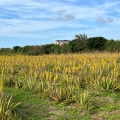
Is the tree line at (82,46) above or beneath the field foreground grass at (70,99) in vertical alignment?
above

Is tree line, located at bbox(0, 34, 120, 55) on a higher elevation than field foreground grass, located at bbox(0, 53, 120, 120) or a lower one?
higher

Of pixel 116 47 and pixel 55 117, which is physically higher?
pixel 116 47

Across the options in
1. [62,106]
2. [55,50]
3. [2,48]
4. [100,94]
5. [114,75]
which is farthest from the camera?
[2,48]

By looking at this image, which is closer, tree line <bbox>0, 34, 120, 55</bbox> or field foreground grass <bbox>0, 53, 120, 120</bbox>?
field foreground grass <bbox>0, 53, 120, 120</bbox>

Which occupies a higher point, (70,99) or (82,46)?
(82,46)

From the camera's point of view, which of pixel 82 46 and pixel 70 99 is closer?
pixel 70 99

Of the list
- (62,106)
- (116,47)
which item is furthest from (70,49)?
(62,106)

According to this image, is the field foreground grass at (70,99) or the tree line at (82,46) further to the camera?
the tree line at (82,46)

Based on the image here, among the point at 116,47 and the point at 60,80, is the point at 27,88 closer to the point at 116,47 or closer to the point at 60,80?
the point at 60,80

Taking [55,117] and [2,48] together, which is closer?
[55,117]

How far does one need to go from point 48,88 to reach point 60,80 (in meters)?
1.31

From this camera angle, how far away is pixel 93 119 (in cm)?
440

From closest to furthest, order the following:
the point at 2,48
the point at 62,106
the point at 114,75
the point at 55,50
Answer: the point at 62,106 < the point at 114,75 < the point at 55,50 < the point at 2,48

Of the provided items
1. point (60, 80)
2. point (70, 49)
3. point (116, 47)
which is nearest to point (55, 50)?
point (70, 49)
